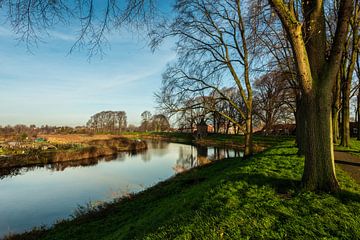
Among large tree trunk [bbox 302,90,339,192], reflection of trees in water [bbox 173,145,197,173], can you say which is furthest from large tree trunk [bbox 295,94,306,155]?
reflection of trees in water [bbox 173,145,197,173]

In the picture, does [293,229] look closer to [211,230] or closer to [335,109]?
[211,230]

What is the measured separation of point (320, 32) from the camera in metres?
6.37

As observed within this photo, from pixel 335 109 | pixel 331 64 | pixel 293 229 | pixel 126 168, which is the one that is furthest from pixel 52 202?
pixel 335 109

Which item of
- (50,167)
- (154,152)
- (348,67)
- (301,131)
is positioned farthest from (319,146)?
(154,152)

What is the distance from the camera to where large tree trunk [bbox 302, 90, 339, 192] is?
5.84 metres

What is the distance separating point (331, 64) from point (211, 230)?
4.65 metres

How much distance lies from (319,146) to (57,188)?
1691 centimetres

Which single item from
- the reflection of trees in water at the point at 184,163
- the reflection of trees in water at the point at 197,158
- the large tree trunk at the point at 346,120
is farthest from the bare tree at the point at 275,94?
the reflection of trees in water at the point at 184,163

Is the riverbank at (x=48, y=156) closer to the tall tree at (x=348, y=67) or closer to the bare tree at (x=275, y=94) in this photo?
the bare tree at (x=275, y=94)

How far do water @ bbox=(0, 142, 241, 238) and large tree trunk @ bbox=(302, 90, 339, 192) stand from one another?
10.7m

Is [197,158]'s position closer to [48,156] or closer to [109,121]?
[48,156]

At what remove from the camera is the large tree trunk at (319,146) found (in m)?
5.84

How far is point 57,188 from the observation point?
57.1 feet

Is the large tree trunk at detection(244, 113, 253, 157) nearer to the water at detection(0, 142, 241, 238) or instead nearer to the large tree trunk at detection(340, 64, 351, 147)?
the water at detection(0, 142, 241, 238)
